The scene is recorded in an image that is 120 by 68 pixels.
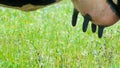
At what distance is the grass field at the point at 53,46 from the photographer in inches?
225

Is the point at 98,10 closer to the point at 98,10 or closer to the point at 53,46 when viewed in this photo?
the point at 98,10

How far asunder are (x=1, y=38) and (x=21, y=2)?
4.58 m

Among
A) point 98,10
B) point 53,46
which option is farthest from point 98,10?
point 53,46

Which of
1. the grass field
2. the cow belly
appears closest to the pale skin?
the cow belly

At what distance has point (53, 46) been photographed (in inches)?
256

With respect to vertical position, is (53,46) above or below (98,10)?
below

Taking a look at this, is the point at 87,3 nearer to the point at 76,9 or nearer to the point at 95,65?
the point at 76,9

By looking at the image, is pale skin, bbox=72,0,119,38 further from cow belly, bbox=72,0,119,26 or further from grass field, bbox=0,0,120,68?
grass field, bbox=0,0,120,68

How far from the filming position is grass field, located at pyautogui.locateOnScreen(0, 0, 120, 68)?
571 cm

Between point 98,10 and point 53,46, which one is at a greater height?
point 98,10

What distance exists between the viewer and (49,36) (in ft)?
23.4

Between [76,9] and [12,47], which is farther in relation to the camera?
[12,47]

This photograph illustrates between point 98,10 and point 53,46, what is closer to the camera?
point 98,10

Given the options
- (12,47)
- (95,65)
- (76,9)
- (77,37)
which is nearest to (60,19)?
(77,37)
